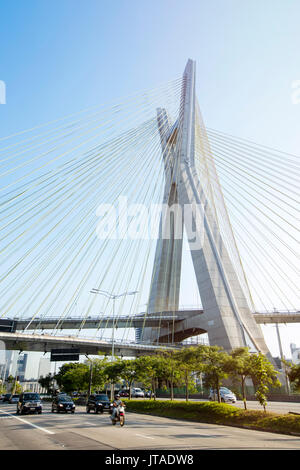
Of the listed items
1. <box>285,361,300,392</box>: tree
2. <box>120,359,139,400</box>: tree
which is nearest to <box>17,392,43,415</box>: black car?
<box>120,359,139,400</box>: tree

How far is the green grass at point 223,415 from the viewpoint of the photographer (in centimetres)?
1369

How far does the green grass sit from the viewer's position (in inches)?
539

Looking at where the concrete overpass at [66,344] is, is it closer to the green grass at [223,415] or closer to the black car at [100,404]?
the green grass at [223,415]

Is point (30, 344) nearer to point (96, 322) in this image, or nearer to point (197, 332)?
point (96, 322)

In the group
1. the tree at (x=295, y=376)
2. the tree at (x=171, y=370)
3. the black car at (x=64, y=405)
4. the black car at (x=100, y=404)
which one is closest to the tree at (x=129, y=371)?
the tree at (x=171, y=370)

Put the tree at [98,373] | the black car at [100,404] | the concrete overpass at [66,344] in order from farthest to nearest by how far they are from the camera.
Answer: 1. the concrete overpass at [66,344]
2. the tree at [98,373]
3. the black car at [100,404]

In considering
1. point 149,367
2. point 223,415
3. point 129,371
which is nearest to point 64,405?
point 149,367

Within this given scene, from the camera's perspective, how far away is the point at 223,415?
17.4 meters

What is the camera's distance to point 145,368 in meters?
28.3

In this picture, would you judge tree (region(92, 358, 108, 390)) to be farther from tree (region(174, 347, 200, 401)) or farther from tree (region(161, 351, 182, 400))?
tree (region(174, 347, 200, 401))

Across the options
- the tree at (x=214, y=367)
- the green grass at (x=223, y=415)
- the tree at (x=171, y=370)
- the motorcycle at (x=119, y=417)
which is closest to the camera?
the green grass at (x=223, y=415)
